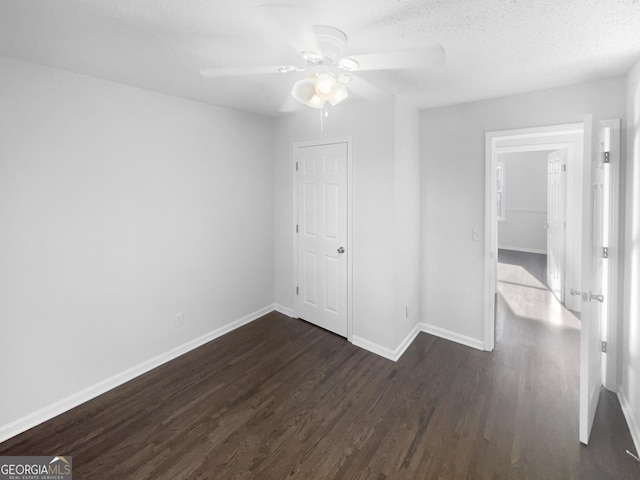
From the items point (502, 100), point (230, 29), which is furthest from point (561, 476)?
point (230, 29)

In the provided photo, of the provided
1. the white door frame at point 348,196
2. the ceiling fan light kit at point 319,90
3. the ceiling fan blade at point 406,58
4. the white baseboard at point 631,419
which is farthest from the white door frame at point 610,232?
the ceiling fan light kit at point 319,90

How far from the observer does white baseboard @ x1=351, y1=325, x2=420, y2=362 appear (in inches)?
117

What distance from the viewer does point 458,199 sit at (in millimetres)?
3158

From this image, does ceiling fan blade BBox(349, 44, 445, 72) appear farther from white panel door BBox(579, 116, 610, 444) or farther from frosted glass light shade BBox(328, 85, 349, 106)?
white panel door BBox(579, 116, 610, 444)

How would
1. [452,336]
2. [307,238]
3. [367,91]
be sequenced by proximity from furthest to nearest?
[307,238] < [452,336] < [367,91]

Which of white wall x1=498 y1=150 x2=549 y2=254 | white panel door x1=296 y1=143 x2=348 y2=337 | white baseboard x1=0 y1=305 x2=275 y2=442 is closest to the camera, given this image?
white baseboard x1=0 y1=305 x2=275 y2=442

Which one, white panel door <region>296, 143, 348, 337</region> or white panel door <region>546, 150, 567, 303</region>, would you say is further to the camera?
white panel door <region>546, 150, 567, 303</region>

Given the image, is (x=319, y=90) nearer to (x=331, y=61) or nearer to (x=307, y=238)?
(x=331, y=61)

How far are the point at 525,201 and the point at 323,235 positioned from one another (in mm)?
6415

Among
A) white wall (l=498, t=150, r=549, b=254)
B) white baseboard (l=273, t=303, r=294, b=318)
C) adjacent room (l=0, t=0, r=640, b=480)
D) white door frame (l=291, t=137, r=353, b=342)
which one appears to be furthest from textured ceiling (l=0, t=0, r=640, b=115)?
white wall (l=498, t=150, r=549, b=254)

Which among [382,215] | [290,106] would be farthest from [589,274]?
[290,106]

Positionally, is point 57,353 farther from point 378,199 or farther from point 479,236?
point 479,236

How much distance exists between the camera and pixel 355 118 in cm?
304

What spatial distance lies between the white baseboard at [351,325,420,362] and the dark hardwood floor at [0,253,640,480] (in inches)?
2.7
